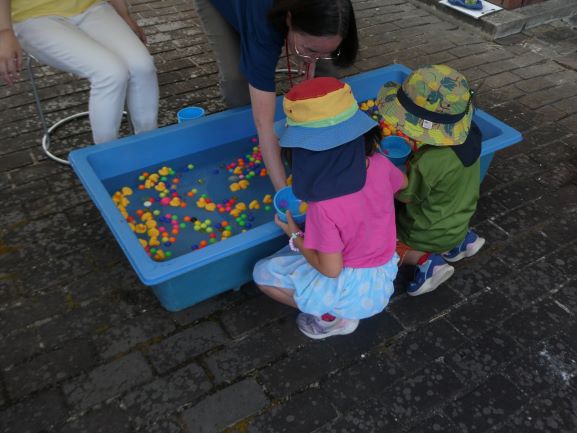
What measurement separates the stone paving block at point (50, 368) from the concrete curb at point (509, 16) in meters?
4.10

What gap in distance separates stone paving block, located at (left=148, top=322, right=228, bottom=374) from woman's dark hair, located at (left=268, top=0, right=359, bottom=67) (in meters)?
1.21

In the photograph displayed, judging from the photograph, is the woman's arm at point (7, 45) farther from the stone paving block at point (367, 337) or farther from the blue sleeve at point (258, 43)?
the stone paving block at point (367, 337)

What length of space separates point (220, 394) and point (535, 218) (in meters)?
1.85

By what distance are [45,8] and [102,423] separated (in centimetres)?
191

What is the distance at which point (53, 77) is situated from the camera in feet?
12.2

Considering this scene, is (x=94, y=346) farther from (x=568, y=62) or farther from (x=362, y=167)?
(x=568, y=62)

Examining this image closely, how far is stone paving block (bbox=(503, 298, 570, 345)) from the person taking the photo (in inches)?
85.2

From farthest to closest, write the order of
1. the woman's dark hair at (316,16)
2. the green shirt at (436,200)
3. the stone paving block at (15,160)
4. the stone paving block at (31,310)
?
1. the stone paving block at (15,160)
2. the stone paving block at (31,310)
3. the green shirt at (436,200)
4. the woman's dark hair at (316,16)

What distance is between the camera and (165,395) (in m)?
1.91

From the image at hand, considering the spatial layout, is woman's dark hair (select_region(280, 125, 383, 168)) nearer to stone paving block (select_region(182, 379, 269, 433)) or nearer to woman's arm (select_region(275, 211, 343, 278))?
woman's arm (select_region(275, 211, 343, 278))

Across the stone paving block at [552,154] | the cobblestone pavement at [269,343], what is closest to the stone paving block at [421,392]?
the cobblestone pavement at [269,343]

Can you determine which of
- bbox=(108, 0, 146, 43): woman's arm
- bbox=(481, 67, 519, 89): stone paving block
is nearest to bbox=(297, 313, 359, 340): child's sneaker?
bbox=(108, 0, 146, 43): woman's arm

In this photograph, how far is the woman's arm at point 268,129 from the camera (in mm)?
2098

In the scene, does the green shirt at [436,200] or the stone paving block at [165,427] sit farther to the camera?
the green shirt at [436,200]
